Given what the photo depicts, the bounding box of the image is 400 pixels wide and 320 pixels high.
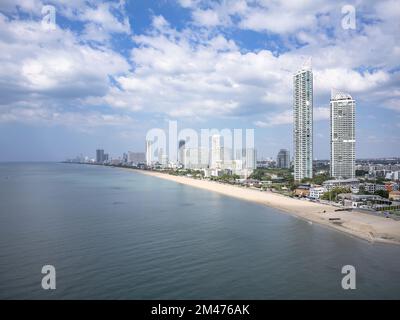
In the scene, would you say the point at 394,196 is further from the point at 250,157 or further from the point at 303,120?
the point at 250,157

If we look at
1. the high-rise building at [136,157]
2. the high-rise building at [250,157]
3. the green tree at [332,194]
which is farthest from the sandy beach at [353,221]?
the high-rise building at [136,157]

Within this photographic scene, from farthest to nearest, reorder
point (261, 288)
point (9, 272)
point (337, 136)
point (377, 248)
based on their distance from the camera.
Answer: point (337, 136)
point (377, 248)
point (9, 272)
point (261, 288)

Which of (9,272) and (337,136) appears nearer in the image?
(9,272)

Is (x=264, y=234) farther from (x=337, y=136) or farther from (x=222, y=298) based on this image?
(x=337, y=136)

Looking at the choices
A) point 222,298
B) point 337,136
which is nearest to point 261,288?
point 222,298

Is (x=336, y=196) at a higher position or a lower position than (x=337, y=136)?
lower

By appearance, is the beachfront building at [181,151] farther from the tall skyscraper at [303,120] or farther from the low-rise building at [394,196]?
the low-rise building at [394,196]

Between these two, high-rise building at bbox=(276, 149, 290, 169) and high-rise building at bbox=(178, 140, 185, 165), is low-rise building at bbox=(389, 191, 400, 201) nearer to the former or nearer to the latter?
high-rise building at bbox=(276, 149, 290, 169)

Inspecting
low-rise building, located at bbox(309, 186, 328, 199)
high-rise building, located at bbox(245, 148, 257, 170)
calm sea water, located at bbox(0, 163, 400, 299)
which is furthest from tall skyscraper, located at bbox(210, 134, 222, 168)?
calm sea water, located at bbox(0, 163, 400, 299)
